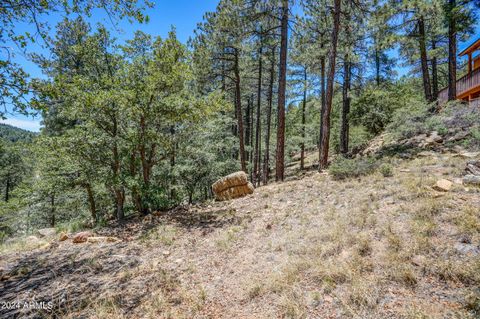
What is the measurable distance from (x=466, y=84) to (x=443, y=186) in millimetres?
11421

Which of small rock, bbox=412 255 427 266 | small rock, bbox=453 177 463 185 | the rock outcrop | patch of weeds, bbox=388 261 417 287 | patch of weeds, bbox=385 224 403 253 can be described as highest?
the rock outcrop

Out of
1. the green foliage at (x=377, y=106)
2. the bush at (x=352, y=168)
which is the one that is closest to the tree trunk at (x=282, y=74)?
the bush at (x=352, y=168)

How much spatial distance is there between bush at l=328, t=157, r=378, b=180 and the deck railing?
7.92 m

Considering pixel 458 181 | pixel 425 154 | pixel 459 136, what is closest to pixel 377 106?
pixel 459 136

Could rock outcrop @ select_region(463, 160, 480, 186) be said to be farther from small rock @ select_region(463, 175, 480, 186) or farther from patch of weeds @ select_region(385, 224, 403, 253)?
patch of weeds @ select_region(385, 224, 403, 253)

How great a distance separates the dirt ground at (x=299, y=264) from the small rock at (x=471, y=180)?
4.7 inches

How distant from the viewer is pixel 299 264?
119 inches

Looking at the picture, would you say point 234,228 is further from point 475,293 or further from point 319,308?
point 475,293

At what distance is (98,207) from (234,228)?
9920 millimetres

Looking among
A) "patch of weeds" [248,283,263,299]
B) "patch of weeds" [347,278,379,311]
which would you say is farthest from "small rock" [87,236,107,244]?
"patch of weeds" [347,278,379,311]

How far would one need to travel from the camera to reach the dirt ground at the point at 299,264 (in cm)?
228

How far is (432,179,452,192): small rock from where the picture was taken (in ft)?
12.5

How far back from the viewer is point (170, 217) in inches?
261

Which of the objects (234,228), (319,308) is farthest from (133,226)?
(319,308)
